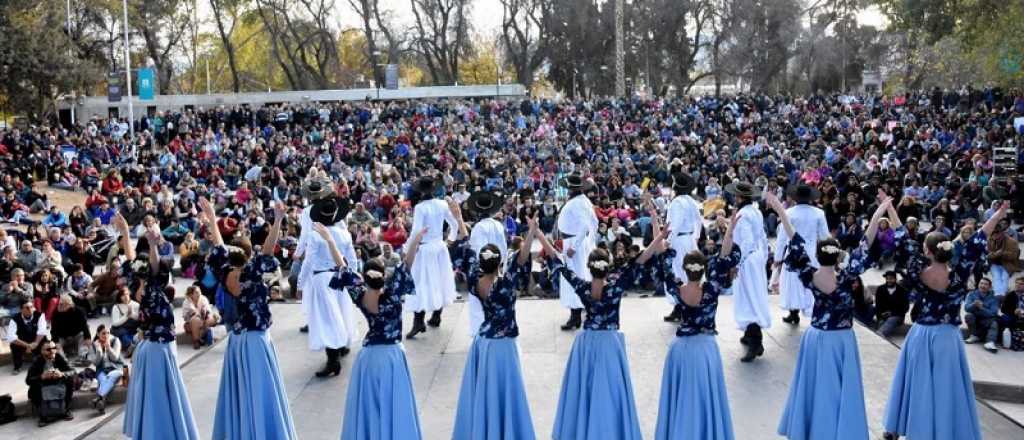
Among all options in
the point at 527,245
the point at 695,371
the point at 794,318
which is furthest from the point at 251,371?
the point at 794,318

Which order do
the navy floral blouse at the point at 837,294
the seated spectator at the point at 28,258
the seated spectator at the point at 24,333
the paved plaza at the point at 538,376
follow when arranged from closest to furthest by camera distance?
the navy floral blouse at the point at 837,294 < the paved plaza at the point at 538,376 < the seated spectator at the point at 24,333 < the seated spectator at the point at 28,258

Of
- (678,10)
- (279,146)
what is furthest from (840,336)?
(678,10)

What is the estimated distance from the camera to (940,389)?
6789 millimetres

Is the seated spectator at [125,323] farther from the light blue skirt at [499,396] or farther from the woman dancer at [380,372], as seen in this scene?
the light blue skirt at [499,396]

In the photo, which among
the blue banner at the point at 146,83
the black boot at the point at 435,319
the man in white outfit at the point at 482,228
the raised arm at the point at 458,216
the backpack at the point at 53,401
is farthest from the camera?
the blue banner at the point at 146,83

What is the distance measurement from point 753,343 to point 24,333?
28.8ft

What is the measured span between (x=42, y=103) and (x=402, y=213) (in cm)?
2521

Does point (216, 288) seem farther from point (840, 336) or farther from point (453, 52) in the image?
point (453, 52)

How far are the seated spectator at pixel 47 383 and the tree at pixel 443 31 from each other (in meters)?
44.9

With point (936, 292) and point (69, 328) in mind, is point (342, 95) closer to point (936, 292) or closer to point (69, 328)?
point (69, 328)

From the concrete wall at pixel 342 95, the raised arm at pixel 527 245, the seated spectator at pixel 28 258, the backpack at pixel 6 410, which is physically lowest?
the backpack at pixel 6 410

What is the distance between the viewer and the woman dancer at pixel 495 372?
658 centimetres

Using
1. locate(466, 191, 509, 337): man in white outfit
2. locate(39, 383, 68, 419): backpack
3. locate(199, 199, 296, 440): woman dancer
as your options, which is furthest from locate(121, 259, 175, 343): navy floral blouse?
locate(39, 383, 68, 419): backpack

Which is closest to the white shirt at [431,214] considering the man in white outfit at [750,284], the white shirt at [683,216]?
the white shirt at [683,216]
